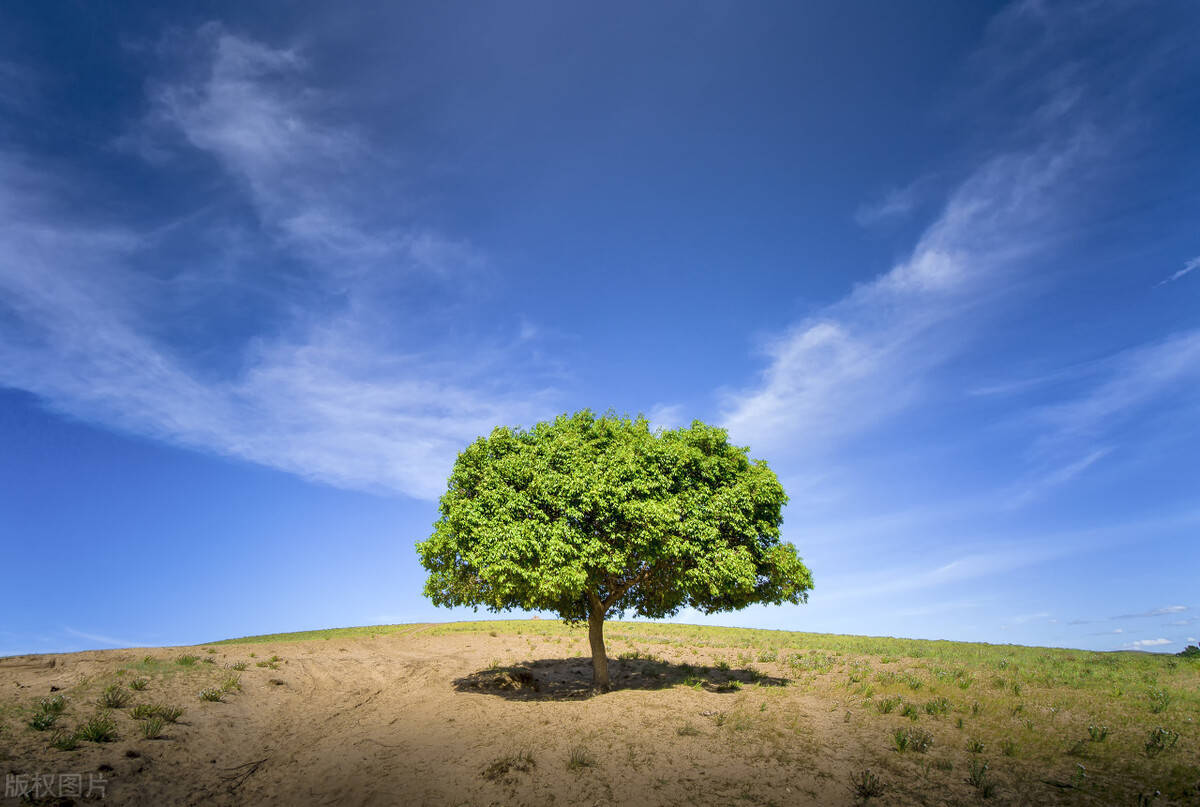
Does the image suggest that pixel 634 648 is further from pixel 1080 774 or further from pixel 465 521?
pixel 1080 774

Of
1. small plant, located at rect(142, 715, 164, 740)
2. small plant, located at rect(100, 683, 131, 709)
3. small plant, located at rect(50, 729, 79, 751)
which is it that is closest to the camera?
small plant, located at rect(50, 729, 79, 751)

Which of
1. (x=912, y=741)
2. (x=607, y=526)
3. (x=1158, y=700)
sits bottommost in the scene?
(x=1158, y=700)

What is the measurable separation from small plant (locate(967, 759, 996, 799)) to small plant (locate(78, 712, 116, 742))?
2624 cm

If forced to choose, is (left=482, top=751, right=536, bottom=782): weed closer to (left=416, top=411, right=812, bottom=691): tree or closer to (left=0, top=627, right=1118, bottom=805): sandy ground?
(left=0, top=627, right=1118, bottom=805): sandy ground

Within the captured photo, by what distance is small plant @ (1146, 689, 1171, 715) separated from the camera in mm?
22969

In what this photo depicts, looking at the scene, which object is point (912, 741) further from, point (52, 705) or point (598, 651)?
point (52, 705)

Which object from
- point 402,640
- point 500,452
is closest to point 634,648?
point 402,640

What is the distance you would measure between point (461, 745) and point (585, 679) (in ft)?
44.1

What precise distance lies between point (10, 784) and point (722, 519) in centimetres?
2435

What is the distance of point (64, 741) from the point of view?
17.2 m

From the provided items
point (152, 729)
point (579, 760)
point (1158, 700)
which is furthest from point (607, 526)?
point (1158, 700)

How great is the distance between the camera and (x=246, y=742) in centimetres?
2062

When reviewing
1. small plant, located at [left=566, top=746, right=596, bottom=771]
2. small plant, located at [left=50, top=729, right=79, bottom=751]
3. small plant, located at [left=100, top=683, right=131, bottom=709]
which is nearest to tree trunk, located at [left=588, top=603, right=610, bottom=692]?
small plant, located at [left=566, top=746, right=596, bottom=771]

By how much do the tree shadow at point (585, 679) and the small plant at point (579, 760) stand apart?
889 cm
